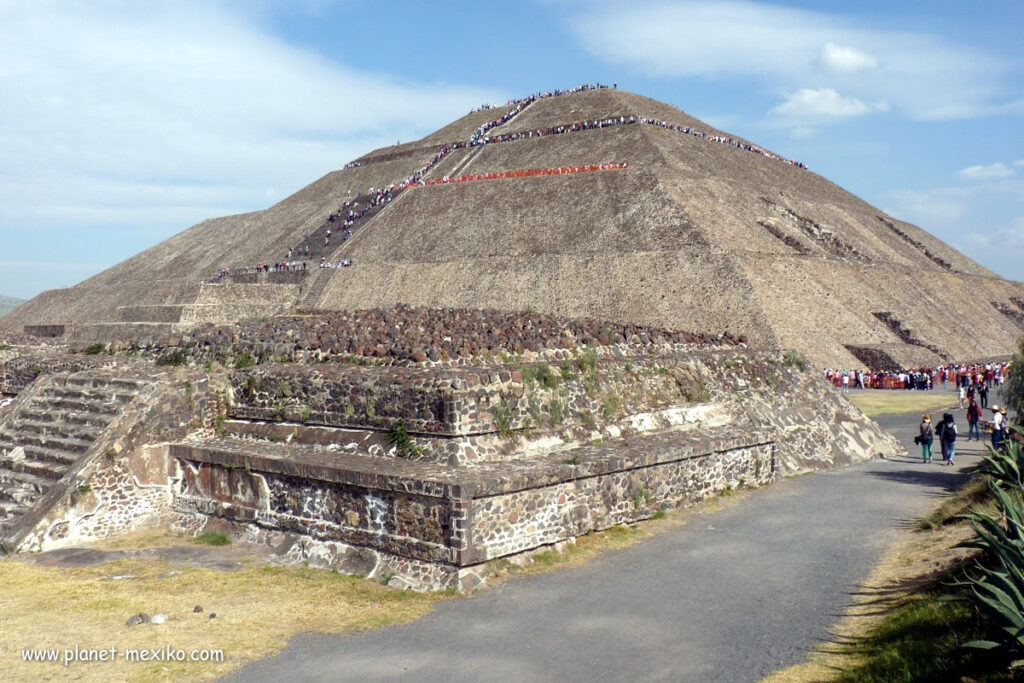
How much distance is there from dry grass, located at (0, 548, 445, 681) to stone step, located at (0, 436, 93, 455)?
82.0 inches

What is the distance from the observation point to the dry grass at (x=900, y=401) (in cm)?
2612

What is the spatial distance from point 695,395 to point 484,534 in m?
6.58

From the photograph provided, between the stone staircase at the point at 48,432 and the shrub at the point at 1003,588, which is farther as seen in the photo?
the stone staircase at the point at 48,432

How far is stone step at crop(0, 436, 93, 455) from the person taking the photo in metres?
11.8

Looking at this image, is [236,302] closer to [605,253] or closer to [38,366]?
[605,253]

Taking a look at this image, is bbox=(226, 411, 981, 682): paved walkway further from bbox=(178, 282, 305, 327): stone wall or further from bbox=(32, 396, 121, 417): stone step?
bbox=(178, 282, 305, 327): stone wall

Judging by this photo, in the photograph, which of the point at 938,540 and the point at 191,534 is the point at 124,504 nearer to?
the point at 191,534

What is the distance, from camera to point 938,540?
10.3 metres

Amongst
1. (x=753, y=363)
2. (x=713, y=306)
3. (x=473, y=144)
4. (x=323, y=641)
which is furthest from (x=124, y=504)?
(x=473, y=144)

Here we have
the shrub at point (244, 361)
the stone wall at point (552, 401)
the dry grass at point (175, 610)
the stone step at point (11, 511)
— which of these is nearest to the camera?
the dry grass at point (175, 610)

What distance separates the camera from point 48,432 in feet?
41.6

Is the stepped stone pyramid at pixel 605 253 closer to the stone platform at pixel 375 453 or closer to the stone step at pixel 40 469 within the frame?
the stone platform at pixel 375 453

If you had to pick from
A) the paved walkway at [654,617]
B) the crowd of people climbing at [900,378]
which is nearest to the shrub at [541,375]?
the paved walkway at [654,617]

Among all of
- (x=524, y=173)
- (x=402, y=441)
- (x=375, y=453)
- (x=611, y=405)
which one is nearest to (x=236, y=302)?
(x=524, y=173)
